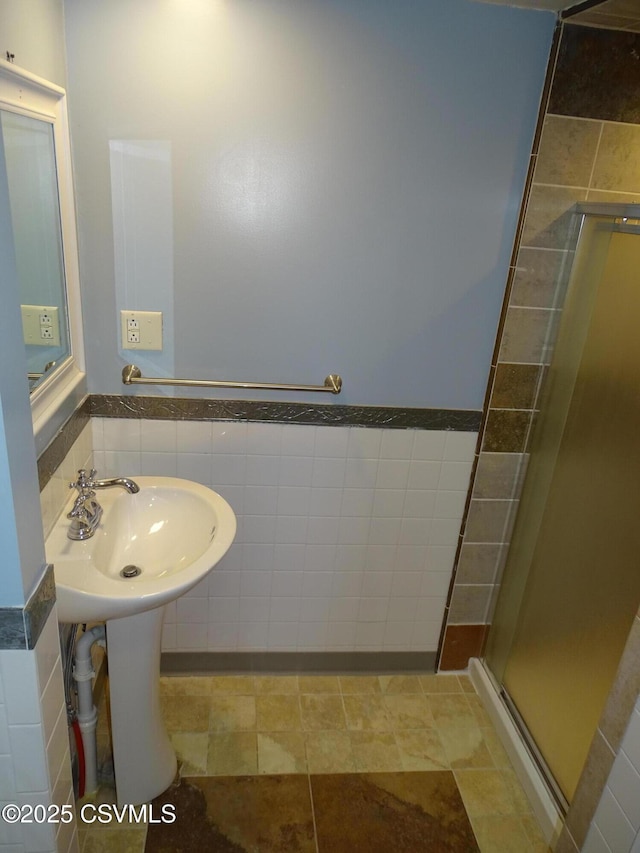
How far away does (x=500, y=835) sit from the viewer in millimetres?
1821

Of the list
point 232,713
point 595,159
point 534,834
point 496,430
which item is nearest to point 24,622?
point 232,713

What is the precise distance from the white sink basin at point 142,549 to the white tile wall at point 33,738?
14 cm

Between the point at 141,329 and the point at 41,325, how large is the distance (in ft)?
1.07

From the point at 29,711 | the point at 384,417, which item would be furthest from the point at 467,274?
the point at 29,711

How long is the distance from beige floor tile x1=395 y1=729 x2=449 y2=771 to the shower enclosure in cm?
29

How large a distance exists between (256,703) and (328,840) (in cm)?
54

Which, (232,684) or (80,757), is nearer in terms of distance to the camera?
(80,757)

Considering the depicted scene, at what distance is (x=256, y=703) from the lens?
2.21 meters

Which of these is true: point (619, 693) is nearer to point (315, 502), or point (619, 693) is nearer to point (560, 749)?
point (560, 749)

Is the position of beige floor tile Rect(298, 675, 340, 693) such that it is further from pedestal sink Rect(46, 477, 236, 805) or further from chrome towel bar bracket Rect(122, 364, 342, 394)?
chrome towel bar bracket Rect(122, 364, 342, 394)

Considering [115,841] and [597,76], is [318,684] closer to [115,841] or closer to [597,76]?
[115,841]

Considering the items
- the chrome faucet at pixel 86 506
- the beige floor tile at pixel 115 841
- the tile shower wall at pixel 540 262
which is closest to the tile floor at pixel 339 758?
the beige floor tile at pixel 115 841

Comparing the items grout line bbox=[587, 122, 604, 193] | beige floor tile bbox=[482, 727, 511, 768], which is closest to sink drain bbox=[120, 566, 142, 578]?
beige floor tile bbox=[482, 727, 511, 768]

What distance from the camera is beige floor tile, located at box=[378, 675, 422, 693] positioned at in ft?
7.64
